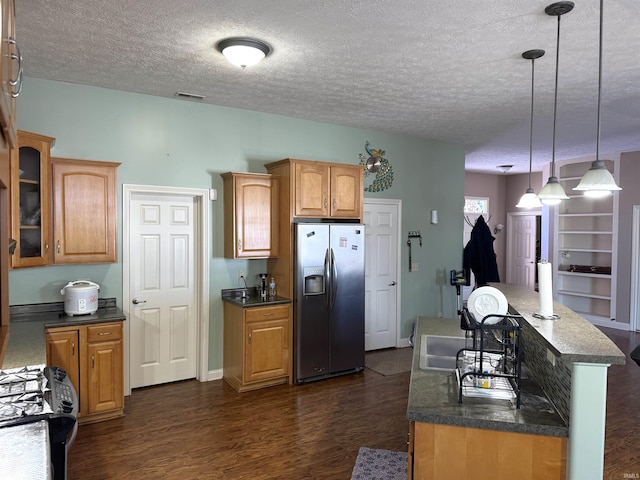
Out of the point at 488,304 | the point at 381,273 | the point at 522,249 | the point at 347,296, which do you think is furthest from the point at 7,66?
the point at 522,249

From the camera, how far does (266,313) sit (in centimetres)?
452

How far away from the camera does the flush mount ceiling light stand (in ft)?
10.2

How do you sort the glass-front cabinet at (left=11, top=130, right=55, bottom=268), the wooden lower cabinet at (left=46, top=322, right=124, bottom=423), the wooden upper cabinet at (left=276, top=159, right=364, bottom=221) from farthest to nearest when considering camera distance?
the wooden upper cabinet at (left=276, top=159, right=364, bottom=221)
the wooden lower cabinet at (left=46, top=322, right=124, bottom=423)
the glass-front cabinet at (left=11, top=130, right=55, bottom=268)

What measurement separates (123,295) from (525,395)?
3.55 m

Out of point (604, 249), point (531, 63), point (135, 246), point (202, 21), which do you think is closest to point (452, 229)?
point (604, 249)

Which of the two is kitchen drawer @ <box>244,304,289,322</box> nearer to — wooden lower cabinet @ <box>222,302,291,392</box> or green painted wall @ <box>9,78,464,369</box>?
wooden lower cabinet @ <box>222,302,291,392</box>

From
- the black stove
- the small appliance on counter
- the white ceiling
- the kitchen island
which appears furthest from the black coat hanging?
the black stove

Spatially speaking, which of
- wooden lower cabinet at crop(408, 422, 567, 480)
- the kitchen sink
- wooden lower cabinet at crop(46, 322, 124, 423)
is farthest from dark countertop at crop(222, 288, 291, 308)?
wooden lower cabinet at crop(408, 422, 567, 480)

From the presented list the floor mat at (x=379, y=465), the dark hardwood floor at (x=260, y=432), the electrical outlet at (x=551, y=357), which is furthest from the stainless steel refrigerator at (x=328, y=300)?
the electrical outlet at (x=551, y=357)

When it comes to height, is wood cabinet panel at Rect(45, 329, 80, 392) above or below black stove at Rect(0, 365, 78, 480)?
below

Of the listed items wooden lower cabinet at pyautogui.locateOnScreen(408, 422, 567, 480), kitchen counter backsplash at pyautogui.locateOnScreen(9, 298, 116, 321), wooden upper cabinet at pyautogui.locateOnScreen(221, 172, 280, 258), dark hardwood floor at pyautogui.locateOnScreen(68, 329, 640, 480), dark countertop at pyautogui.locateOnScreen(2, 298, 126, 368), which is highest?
wooden upper cabinet at pyautogui.locateOnScreen(221, 172, 280, 258)

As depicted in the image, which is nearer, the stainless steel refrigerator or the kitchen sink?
the kitchen sink

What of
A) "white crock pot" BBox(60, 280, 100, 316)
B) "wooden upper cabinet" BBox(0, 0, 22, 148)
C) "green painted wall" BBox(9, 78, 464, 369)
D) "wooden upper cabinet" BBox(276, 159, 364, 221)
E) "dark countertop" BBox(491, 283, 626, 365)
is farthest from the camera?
"wooden upper cabinet" BBox(276, 159, 364, 221)

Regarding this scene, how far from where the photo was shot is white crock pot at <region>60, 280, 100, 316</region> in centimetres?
373
